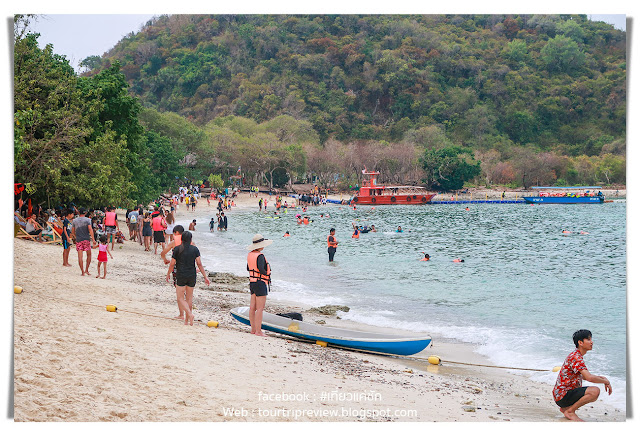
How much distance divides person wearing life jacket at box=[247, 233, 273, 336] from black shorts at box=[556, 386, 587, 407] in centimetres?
378

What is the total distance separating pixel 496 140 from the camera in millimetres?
65562

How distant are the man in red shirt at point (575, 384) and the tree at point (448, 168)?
5909 centimetres

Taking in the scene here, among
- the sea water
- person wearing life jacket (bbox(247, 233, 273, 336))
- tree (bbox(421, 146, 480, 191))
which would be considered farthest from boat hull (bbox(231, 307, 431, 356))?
tree (bbox(421, 146, 480, 191))

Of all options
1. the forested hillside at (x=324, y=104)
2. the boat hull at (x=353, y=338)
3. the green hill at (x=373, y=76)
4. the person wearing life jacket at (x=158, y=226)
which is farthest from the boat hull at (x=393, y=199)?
the boat hull at (x=353, y=338)

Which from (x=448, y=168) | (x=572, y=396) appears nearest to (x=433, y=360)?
(x=572, y=396)

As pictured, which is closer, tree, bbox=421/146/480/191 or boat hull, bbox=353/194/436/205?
boat hull, bbox=353/194/436/205

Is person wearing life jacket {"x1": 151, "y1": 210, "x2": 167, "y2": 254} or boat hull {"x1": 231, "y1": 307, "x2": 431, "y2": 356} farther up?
person wearing life jacket {"x1": 151, "y1": 210, "x2": 167, "y2": 254}

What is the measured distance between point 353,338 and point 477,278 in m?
11.2

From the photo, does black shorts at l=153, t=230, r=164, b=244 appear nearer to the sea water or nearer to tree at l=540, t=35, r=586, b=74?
the sea water

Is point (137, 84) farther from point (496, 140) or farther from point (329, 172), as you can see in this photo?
point (496, 140)

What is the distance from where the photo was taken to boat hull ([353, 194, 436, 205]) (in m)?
55.0

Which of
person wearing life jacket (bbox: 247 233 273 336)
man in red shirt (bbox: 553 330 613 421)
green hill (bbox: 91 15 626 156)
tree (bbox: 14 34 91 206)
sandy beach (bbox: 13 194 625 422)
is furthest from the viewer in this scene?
green hill (bbox: 91 15 626 156)

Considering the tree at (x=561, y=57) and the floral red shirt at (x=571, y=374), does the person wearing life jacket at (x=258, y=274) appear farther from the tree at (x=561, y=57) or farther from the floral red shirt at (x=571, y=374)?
the tree at (x=561, y=57)

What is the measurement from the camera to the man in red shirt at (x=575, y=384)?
6207 mm
